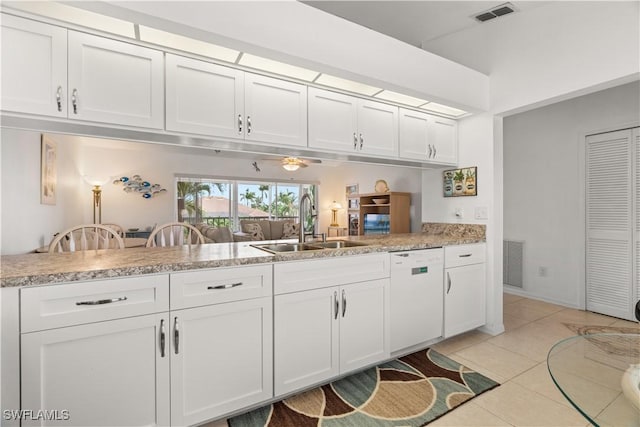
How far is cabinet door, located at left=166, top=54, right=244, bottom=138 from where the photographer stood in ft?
5.63

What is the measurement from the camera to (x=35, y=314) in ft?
3.85

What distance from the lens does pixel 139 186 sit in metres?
6.21

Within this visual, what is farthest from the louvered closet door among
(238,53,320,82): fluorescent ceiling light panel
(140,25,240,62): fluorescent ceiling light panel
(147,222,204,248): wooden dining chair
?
(147,222,204,248): wooden dining chair

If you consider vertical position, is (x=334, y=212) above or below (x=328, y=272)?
above

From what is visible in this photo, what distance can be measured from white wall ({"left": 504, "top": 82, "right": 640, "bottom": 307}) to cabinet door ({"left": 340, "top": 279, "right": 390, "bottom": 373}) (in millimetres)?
2818

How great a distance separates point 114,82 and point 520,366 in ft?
10.6

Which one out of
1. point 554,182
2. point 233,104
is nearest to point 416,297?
point 233,104

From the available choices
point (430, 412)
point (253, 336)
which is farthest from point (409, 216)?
point (253, 336)

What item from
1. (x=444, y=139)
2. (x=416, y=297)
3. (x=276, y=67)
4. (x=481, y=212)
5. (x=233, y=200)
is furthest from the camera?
(x=233, y=200)

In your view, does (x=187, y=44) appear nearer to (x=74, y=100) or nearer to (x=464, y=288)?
(x=74, y=100)

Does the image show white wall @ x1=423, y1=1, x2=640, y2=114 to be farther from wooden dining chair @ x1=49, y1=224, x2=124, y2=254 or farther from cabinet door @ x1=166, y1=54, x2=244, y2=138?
wooden dining chair @ x1=49, y1=224, x2=124, y2=254

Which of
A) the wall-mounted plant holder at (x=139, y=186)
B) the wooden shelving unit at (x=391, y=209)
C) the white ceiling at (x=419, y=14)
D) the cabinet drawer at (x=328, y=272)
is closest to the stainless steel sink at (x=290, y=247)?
the cabinet drawer at (x=328, y=272)

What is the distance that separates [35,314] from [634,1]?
385 centimetres

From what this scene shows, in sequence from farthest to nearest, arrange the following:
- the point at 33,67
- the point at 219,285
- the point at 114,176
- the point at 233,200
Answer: the point at 233,200, the point at 114,176, the point at 219,285, the point at 33,67
